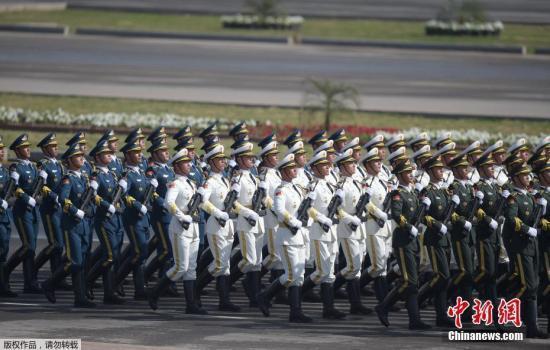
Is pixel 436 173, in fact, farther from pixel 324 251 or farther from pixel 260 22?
pixel 260 22

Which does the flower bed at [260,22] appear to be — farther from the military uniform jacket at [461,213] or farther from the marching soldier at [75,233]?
the military uniform jacket at [461,213]

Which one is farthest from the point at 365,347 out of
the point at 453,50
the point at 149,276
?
the point at 453,50

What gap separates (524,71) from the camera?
3662 centimetres

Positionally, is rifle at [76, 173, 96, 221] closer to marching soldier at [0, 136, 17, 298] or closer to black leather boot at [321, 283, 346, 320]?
marching soldier at [0, 136, 17, 298]

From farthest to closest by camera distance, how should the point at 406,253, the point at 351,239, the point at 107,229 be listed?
the point at 107,229
the point at 351,239
the point at 406,253

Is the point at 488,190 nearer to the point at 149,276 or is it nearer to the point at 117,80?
the point at 149,276

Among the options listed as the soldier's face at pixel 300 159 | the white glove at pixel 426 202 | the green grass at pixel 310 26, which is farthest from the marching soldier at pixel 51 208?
the green grass at pixel 310 26

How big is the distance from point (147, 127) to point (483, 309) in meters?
13.8

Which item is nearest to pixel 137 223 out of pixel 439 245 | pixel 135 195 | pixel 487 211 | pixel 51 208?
pixel 135 195

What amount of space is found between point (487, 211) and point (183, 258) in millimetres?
3275

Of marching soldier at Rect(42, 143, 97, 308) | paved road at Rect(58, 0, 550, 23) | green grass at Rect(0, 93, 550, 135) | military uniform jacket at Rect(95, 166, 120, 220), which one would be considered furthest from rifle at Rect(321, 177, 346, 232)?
paved road at Rect(58, 0, 550, 23)

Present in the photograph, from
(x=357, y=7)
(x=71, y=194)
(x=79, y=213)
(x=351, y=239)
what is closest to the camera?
(x=351, y=239)

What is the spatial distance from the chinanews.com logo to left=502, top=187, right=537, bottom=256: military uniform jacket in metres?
A: 0.54

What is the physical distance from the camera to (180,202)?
15.4m
